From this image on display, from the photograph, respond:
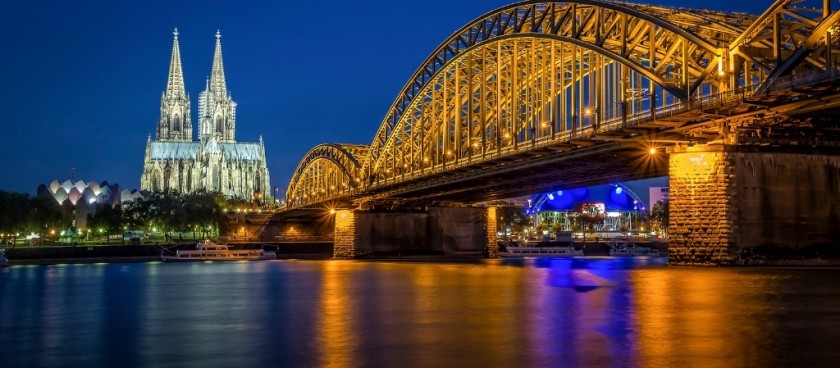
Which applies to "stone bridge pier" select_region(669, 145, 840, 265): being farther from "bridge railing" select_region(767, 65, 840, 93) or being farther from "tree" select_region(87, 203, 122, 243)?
"tree" select_region(87, 203, 122, 243)

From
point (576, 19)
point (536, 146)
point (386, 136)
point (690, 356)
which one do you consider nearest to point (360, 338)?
point (690, 356)

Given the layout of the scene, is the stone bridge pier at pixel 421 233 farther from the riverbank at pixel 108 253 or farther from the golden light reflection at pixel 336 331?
the golden light reflection at pixel 336 331

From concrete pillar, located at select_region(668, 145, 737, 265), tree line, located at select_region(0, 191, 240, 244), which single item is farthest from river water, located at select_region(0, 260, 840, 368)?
tree line, located at select_region(0, 191, 240, 244)

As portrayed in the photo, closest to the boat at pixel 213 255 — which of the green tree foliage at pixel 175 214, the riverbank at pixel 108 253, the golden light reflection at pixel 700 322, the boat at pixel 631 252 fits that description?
the riverbank at pixel 108 253

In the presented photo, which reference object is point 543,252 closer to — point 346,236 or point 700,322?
point 346,236

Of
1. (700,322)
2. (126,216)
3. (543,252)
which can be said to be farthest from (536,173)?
(126,216)

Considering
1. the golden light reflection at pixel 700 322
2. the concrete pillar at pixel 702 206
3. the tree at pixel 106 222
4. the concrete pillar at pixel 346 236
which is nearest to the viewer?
the golden light reflection at pixel 700 322

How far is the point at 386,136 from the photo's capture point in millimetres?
121688

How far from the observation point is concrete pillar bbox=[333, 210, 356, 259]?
359 ft

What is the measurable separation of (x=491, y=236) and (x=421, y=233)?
7.71 metres

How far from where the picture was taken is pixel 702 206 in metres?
51.8

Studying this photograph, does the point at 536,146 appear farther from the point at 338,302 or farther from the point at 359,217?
the point at 359,217

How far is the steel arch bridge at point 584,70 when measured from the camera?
171 ft

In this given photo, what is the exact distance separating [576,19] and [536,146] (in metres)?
11.1
